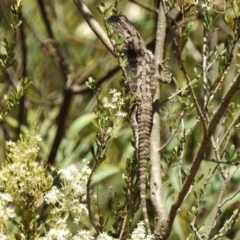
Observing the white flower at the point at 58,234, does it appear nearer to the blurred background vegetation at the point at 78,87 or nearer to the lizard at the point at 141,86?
the lizard at the point at 141,86

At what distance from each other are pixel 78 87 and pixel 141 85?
806 mm

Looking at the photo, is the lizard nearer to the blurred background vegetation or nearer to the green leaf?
the blurred background vegetation

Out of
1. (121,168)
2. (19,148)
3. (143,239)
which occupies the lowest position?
(143,239)

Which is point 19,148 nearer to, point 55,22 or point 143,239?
point 143,239

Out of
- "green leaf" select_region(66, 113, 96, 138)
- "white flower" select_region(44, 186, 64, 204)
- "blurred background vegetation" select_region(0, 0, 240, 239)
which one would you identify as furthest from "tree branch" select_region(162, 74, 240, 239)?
"green leaf" select_region(66, 113, 96, 138)

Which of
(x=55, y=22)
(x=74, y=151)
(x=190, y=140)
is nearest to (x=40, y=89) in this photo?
(x=55, y=22)

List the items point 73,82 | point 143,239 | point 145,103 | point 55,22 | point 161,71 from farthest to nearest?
point 55,22 → point 73,82 → point 161,71 → point 145,103 → point 143,239

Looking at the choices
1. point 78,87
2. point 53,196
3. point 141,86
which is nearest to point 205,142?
point 53,196

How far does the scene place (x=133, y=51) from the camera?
369 centimetres

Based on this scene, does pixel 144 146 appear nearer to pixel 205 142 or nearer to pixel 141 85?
pixel 205 142

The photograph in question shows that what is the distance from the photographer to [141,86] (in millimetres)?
3156

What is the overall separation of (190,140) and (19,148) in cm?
237

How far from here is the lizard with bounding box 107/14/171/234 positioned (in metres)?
2.28

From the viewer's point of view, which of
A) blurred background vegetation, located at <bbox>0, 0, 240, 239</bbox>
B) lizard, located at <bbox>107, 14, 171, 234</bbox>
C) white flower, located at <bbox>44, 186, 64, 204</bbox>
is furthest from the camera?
blurred background vegetation, located at <bbox>0, 0, 240, 239</bbox>
